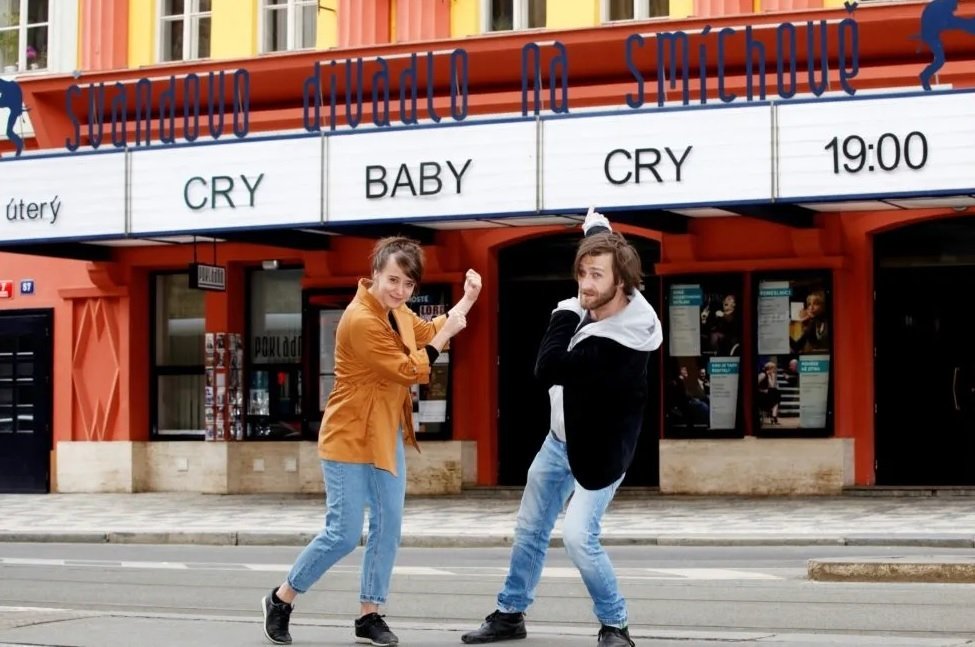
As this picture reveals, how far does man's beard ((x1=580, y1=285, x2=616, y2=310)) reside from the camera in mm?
7703

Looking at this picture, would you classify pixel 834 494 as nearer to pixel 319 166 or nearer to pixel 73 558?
pixel 319 166

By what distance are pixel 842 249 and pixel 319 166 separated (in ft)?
20.5

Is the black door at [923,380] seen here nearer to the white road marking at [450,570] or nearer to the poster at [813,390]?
the poster at [813,390]

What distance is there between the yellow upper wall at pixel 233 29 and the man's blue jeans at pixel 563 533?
58.6 feet

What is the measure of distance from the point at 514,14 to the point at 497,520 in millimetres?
7650

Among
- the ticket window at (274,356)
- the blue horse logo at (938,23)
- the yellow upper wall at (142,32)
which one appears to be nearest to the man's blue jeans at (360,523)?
the blue horse logo at (938,23)

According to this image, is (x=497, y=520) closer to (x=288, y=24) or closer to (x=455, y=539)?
(x=455, y=539)

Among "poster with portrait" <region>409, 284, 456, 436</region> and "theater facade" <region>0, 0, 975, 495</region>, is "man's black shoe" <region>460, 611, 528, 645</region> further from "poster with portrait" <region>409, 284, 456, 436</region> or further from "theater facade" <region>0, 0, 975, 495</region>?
"poster with portrait" <region>409, 284, 456, 436</region>

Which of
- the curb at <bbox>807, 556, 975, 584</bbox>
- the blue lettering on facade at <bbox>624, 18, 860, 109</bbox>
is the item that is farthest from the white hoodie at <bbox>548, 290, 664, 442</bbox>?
the blue lettering on facade at <bbox>624, 18, 860, 109</bbox>

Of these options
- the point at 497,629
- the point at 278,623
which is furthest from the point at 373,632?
the point at 497,629

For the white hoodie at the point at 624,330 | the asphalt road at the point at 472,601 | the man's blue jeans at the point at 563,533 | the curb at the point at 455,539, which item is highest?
the white hoodie at the point at 624,330

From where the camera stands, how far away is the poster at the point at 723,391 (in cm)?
2211

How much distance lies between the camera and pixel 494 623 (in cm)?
827

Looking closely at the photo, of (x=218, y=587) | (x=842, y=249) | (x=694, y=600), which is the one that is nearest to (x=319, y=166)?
(x=842, y=249)
